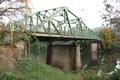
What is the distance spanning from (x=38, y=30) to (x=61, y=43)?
620 inches

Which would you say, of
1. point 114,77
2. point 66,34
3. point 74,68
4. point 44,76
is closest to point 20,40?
point 44,76

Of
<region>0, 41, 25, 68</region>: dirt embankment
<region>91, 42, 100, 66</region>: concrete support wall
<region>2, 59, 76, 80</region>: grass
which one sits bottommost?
<region>91, 42, 100, 66</region>: concrete support wall

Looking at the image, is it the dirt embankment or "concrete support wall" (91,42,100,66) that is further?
"concrete support wall" (91,42,100,66)

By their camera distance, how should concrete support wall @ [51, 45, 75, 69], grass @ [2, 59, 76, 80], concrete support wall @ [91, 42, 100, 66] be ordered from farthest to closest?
concrete support wall @ [91, 42, 100, 66], concrete support wall @ [51, 45, 75, 69], grass @ [2, 59, 76, 80]

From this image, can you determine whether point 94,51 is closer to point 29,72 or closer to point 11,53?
point 11,53

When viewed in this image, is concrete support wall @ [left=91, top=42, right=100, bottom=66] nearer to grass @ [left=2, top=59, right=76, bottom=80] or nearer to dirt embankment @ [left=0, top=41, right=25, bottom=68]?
grass @ [left=2, top=59, right=76, bottom=80]

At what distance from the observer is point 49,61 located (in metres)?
47.1

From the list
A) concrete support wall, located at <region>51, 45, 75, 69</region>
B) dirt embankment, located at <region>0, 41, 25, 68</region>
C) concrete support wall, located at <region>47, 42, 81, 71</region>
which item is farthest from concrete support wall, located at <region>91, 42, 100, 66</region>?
dirt embankment, located at <region>0, 41, 25, 68</region>

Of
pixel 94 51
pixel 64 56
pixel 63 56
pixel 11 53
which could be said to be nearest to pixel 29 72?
pixel 11 53

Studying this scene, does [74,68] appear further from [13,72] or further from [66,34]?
[13,72]

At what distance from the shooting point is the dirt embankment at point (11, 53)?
94.5 ft

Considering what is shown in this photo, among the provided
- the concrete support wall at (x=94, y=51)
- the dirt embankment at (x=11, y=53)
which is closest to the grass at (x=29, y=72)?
the dirt embankment at (x=11, y=53)

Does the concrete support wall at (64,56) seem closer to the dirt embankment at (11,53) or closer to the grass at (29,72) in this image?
the grass at (29,72)

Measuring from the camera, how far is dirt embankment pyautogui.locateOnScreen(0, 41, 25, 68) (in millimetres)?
28797
